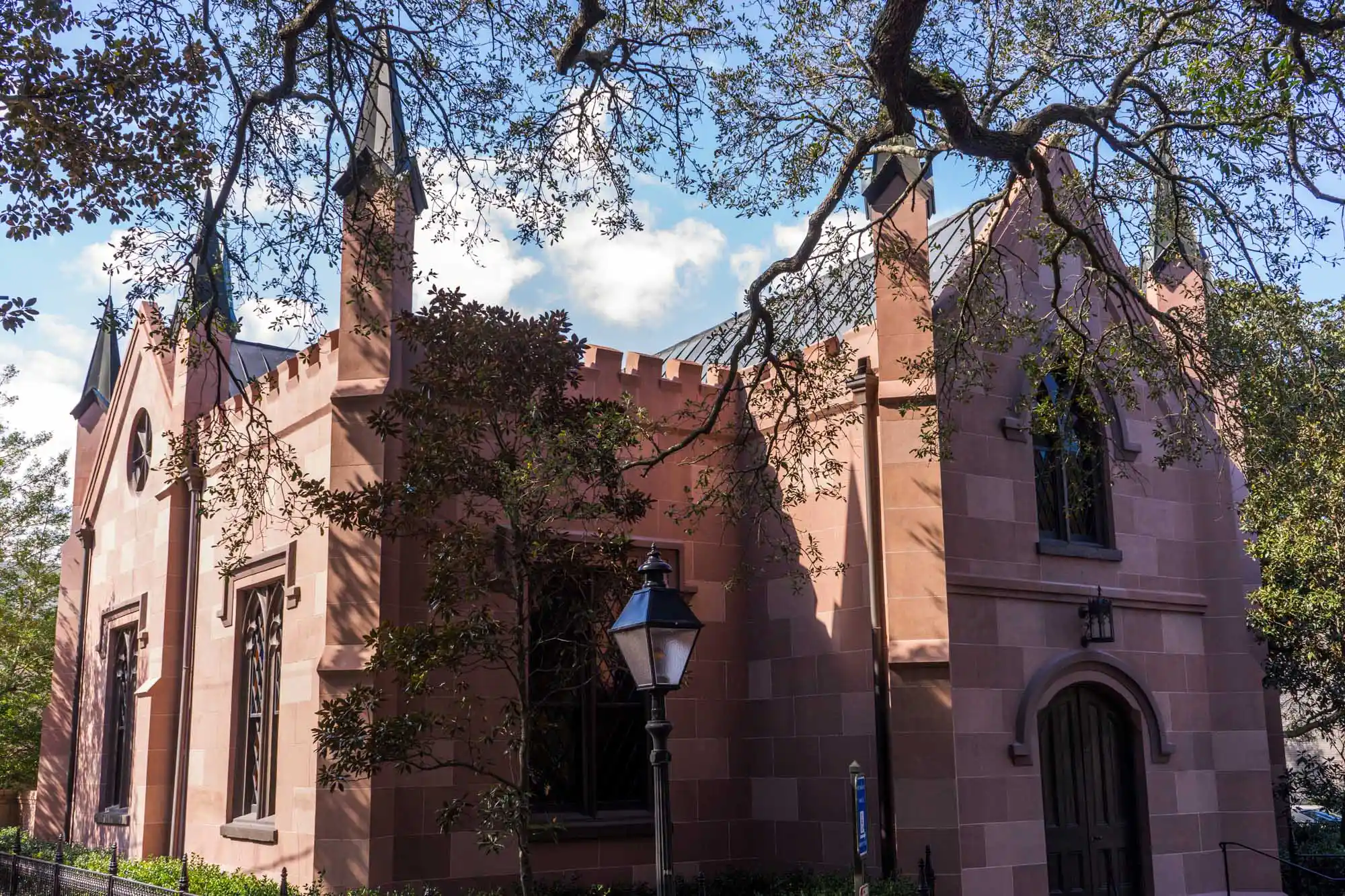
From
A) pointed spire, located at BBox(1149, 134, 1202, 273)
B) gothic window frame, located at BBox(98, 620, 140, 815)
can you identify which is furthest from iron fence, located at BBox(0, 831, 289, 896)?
pointed spire, located at BBox(1149, 134, 1202, 273)

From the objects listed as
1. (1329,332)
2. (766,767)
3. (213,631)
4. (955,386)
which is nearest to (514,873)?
(766,767)

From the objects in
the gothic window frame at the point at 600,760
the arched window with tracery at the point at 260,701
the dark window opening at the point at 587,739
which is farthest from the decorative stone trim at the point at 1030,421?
the arched window with tracery at the point at 260,701

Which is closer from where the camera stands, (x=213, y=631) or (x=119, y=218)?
(x=119, y=218)

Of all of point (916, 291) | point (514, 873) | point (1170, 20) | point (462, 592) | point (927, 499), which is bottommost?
point (514, 873)

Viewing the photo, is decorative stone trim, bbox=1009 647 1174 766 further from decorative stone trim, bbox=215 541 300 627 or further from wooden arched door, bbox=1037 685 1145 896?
decorative stone trim, bbox=215 541 300 627

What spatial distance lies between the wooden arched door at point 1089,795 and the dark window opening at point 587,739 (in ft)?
14.9

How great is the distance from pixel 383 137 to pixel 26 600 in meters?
20.4

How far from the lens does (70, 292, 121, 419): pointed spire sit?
2358cm

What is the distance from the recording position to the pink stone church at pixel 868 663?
13109 millimetres

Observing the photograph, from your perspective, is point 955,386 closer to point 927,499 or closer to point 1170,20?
point 927,499

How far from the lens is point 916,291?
14.3 m

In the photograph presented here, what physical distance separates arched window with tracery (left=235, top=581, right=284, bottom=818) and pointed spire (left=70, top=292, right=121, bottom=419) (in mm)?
9787

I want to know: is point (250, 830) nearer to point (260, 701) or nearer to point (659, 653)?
point (260, 701)

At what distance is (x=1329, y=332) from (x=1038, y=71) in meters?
4.93
